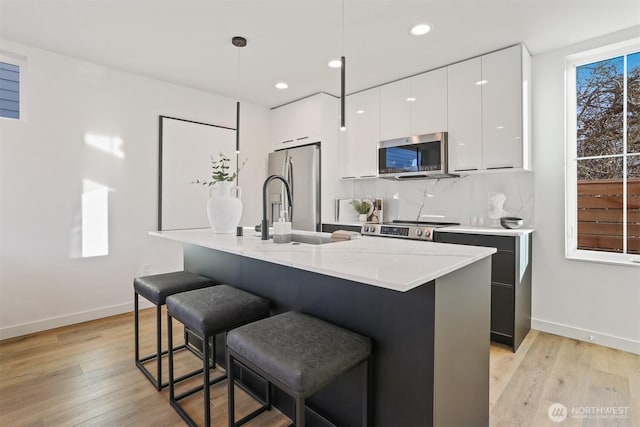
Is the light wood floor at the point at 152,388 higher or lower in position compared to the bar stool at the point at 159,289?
lower

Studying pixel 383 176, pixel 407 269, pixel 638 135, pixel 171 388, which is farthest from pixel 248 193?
pixel 638 135

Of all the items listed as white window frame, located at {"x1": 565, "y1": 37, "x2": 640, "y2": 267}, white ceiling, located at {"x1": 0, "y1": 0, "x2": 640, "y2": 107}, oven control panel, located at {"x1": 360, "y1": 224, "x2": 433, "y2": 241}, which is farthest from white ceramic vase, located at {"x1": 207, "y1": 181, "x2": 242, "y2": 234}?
white window frame, located at {"x1": 565, "y1": 37, "x2": 640, "y2": 267}

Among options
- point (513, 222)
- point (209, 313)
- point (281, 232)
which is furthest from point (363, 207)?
point (209, 313)

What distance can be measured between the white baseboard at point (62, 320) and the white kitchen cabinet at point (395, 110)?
3.31 meters

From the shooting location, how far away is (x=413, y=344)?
1.24 m

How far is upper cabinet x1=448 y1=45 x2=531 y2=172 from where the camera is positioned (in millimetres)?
2738

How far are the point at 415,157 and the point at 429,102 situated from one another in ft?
1.84

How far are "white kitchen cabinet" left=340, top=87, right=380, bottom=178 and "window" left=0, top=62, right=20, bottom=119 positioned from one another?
10.6ft

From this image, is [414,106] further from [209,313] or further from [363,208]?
[209,313]

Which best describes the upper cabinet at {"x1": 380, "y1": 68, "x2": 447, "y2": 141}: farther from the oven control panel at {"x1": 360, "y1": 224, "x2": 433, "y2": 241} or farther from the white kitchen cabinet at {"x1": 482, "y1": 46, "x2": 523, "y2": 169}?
the oven control panel at {"x1": 360, "y1": 224, "x2": 433, "y2": 241}

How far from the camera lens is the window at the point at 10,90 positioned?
2.83m

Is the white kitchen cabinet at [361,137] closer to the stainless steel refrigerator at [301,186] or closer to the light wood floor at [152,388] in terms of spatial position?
the stainless steel refrigerator at [301,186]

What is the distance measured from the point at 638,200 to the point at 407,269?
2.81 metres

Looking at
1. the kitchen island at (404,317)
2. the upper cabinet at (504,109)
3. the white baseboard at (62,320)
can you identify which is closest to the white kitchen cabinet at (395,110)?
the upper cabinet at (504,109)
